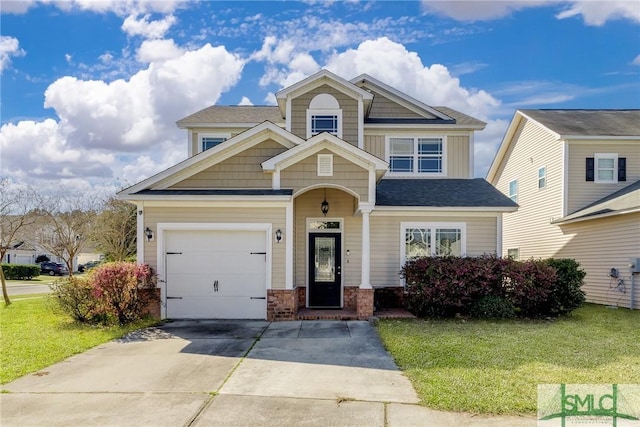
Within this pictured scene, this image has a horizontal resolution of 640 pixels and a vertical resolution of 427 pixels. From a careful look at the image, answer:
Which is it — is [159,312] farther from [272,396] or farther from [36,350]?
[272,396]

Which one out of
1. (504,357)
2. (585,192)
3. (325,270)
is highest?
(585,192)

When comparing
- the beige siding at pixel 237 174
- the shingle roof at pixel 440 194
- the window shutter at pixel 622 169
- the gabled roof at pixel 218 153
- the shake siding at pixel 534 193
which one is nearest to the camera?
the gabled roof at pixel 218 153

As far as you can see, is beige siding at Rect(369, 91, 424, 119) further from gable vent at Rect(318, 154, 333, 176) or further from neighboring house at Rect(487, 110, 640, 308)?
neighboring house at Rect(487, 110, 640, 308)

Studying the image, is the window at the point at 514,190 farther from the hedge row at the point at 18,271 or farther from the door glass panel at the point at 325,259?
the hedge row at the point at 18,271

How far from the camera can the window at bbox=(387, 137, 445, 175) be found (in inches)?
573

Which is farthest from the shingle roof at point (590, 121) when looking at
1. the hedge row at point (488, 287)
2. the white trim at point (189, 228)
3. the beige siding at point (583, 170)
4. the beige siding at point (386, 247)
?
the white trim at point (189, 228)

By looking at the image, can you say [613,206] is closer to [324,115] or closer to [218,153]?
[324,115]

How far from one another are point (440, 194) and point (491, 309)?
3.85 metres

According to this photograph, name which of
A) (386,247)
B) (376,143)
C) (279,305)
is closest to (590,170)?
(376,143)

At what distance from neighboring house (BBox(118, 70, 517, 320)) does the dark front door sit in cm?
3

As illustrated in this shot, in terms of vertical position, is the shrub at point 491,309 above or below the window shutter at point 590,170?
below

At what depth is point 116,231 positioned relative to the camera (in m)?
25.1

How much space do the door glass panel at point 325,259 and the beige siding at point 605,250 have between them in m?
8.87
